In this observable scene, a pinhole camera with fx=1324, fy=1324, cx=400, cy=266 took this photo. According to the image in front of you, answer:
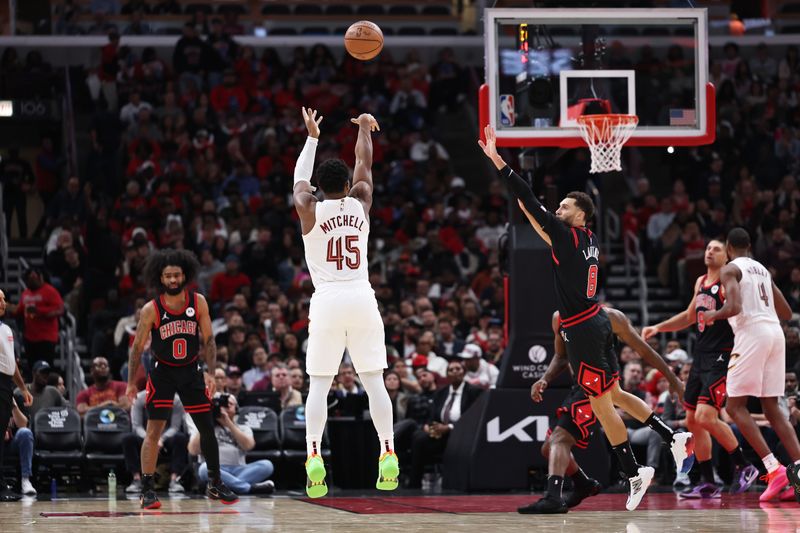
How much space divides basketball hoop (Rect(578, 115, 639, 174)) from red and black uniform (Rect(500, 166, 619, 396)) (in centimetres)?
359

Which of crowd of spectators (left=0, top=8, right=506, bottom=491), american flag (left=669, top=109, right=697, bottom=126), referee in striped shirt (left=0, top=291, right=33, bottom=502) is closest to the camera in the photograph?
referee in striped shirt (left=0, top=291, right=33, bottom=502)

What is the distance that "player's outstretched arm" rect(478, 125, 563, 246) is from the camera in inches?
376

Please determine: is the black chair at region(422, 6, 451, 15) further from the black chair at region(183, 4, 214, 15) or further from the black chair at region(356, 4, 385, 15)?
the black chair at region(183, 4, 214, 15)

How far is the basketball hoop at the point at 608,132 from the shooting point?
43.3 feet

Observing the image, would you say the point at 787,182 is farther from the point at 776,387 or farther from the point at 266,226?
the point at 776,387

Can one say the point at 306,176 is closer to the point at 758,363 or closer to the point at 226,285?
the point at 758,363

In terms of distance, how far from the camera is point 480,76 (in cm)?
2597

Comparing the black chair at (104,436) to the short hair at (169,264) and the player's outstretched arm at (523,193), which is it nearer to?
the short hair at (169,264)

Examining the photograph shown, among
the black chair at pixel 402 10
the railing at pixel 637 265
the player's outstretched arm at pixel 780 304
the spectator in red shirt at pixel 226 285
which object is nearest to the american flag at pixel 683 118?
the player's outstretched arm at pixel 780 304

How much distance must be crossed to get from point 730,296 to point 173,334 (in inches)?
185

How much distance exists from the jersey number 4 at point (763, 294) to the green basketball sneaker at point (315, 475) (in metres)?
4.63

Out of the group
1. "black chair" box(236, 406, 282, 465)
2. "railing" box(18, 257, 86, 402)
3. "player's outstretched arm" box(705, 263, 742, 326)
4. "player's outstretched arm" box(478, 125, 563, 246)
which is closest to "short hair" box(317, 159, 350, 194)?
"player's outstretched arm" box(478, 125, 563, 246)

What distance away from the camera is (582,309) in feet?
31.9

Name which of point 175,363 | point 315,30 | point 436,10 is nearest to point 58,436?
point 175,363
